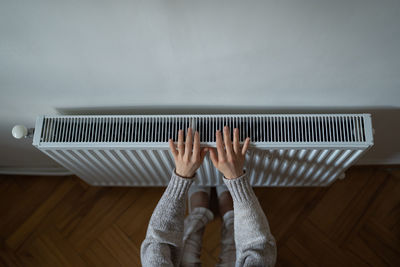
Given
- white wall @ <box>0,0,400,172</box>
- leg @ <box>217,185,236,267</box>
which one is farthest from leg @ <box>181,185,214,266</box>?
white wall @ <box>0,0,400,172</box>

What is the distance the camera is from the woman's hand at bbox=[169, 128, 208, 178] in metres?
0.73

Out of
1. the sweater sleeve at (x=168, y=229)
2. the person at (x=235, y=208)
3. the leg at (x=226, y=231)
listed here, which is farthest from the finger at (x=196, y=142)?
the leg at (x=226, y=231)

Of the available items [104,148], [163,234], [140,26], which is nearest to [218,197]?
[163,234]

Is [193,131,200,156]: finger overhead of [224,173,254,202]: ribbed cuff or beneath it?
overhead

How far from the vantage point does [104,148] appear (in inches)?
30.1

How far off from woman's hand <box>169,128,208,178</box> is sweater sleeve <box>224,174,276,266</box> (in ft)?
0.32

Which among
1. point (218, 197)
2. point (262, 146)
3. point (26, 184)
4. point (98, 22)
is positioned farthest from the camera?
point (26, 184)

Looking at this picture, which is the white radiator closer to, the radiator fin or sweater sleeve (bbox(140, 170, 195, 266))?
the radiator fin

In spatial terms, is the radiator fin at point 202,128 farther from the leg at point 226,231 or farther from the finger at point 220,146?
the leg at point 226,231

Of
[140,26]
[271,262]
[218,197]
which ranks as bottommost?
[271,262]

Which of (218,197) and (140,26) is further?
(218,197)

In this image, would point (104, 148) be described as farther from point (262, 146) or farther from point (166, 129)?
point (262, 146)

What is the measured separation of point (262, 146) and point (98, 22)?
Answer: 1.50 ft

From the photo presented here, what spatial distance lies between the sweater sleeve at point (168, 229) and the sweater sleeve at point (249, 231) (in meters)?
0.14
